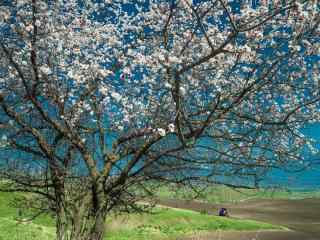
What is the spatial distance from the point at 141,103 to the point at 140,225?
116 ft

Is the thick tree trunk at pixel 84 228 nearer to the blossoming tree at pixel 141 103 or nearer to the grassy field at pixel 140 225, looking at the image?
the blossoming tree at pixel 141 103

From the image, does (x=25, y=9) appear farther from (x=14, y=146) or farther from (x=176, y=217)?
(x=176, y=217)

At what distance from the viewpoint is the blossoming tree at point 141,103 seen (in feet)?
34.2

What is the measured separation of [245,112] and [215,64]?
1535mm

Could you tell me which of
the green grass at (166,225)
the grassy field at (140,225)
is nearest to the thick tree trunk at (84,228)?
the grassy field at (140,225)

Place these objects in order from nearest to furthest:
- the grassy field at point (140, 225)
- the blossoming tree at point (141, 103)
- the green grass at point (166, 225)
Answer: the blossoming tree at point (141, 103) < the grassy field at point (140, 225) < the green grass at point (166, 225)

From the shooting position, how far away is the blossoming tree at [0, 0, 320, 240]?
1042 centimetres

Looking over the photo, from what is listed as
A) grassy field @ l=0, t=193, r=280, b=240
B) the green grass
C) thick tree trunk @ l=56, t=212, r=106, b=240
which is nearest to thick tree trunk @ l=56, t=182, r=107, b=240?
thick tree trunk @ l=56, t=212, r=106, b=240

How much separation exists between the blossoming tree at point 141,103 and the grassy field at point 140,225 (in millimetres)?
10925

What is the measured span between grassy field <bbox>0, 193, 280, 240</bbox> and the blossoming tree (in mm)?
10925

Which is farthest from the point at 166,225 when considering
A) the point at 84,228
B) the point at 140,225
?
the point at 84,228

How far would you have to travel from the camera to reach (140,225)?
45.3 meters

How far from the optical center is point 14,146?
40.0ft

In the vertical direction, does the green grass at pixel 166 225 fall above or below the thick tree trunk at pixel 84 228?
above
